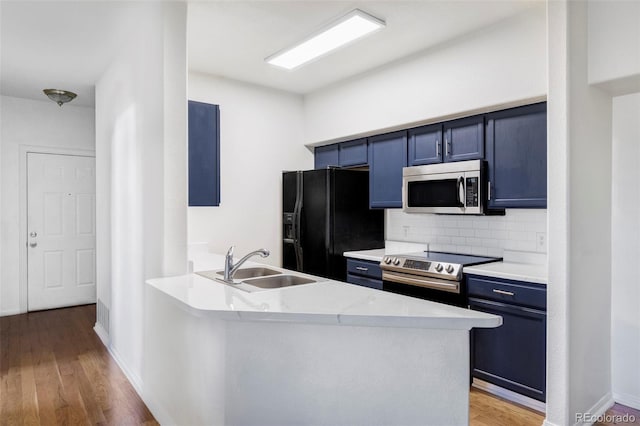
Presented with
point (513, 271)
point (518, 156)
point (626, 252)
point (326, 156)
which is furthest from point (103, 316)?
point (626, 252)

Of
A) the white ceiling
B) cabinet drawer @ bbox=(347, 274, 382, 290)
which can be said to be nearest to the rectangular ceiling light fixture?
the white ceiling

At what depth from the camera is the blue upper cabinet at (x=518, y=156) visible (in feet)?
9.09

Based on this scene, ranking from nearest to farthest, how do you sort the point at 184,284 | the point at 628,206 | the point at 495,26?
1. the point at 184,284
2. the point at 628,206
3. the point at 495,26

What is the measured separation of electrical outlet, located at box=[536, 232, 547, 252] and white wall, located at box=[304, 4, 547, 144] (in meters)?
1.01

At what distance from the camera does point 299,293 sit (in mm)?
2021

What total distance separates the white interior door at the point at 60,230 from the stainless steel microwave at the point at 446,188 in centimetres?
415

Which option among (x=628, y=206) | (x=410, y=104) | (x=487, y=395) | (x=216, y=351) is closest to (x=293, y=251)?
(x=410, y=104)

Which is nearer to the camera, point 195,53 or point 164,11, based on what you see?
point 164,11

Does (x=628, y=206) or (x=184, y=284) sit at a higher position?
(x=628, y=206)

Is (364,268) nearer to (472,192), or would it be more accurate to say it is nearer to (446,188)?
(446,188)

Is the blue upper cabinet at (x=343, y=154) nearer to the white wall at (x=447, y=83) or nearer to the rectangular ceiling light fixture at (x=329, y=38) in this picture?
the white wall at (x=447, y=83)

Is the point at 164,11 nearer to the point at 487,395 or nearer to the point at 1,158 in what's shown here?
the point at 487,395

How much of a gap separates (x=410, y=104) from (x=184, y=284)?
7.92ft

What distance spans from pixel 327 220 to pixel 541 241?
5.91 feet
